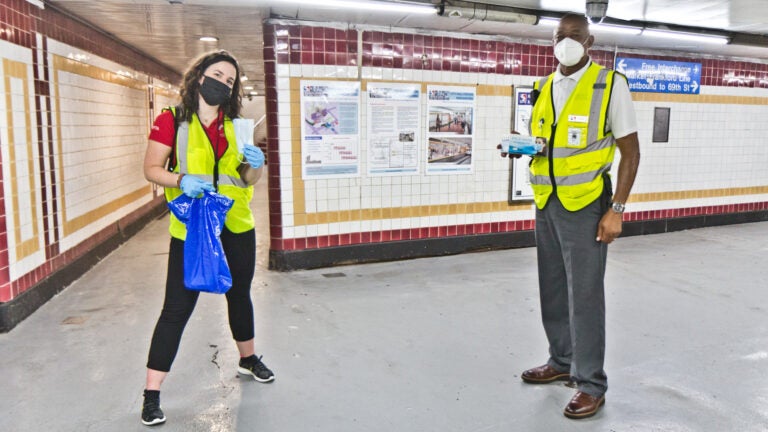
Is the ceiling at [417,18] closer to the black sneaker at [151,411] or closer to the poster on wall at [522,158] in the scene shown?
the poster on wall at [522,158]

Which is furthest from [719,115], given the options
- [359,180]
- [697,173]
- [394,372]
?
[394,372]

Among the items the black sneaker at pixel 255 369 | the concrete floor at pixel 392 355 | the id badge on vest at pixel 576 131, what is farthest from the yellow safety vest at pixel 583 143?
the black sneaker at pixel 255 369

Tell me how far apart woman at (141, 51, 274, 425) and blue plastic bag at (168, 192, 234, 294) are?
0.06 meters

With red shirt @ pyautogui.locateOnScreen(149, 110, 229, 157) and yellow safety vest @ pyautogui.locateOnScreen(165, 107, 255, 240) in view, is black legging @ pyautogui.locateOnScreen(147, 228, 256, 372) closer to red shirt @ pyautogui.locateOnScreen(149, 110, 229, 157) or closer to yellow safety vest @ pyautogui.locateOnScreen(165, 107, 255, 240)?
yellow safety vest @ pyautogui.locateOnScreen(165, 107, 255, 240)

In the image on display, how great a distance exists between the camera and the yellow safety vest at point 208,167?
254 centimetres

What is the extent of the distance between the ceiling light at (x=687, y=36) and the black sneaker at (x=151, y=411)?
5.54 metres

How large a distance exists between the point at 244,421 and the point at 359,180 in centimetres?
327

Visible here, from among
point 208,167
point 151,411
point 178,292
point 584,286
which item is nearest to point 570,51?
point 584,286

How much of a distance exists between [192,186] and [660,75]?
6.53m

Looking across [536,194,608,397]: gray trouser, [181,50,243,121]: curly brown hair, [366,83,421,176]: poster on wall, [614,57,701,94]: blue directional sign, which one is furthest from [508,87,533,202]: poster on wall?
[181,50,243,121]: curly brown hair

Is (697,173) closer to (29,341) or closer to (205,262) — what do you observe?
(205,262)

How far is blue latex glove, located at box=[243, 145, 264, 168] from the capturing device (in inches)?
102

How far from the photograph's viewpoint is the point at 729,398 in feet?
9.49

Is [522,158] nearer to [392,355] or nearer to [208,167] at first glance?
[392,355]
